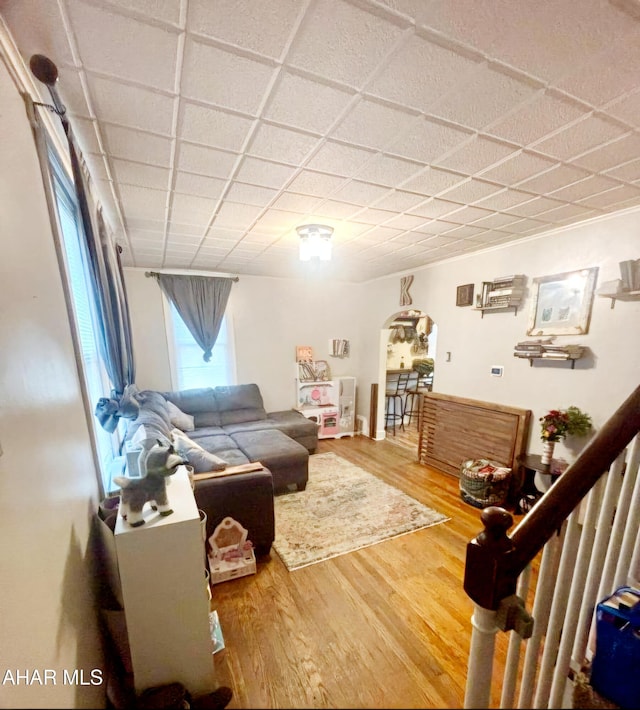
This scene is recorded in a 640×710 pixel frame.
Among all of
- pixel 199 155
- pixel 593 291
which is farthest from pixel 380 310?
pixel 199 155

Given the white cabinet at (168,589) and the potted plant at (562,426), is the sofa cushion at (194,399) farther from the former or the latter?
the potted plant at (562,426)

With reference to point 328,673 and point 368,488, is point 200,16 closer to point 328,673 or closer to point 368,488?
point 328,673

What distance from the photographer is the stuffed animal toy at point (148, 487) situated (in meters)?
1.18

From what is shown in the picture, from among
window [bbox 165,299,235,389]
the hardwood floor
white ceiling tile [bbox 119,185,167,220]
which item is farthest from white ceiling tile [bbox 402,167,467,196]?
window [bbox 165,299,235,389]

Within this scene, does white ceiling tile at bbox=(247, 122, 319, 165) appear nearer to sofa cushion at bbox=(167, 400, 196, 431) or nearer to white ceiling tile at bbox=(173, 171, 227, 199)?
white ceiling tile at bbox=(173, 171, 227, 199)

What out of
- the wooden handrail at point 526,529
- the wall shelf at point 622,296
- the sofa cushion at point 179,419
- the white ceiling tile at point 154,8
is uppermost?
the white ceiling tile at point 154,8

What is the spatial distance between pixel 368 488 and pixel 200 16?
3.33 m

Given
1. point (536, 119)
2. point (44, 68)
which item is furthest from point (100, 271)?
point (536, 119)

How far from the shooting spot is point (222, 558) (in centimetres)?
194

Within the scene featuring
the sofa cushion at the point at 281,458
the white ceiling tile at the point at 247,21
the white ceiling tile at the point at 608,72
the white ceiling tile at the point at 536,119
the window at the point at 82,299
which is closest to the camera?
the white ceiling tile at the point at 247,21

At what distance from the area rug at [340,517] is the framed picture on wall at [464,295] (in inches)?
83.5

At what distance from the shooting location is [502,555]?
2.10ft

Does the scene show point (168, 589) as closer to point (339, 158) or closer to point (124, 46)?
Result: point (124, 46)

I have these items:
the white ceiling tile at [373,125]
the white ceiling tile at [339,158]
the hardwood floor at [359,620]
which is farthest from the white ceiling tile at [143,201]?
the hardwood floor at [359,620]
